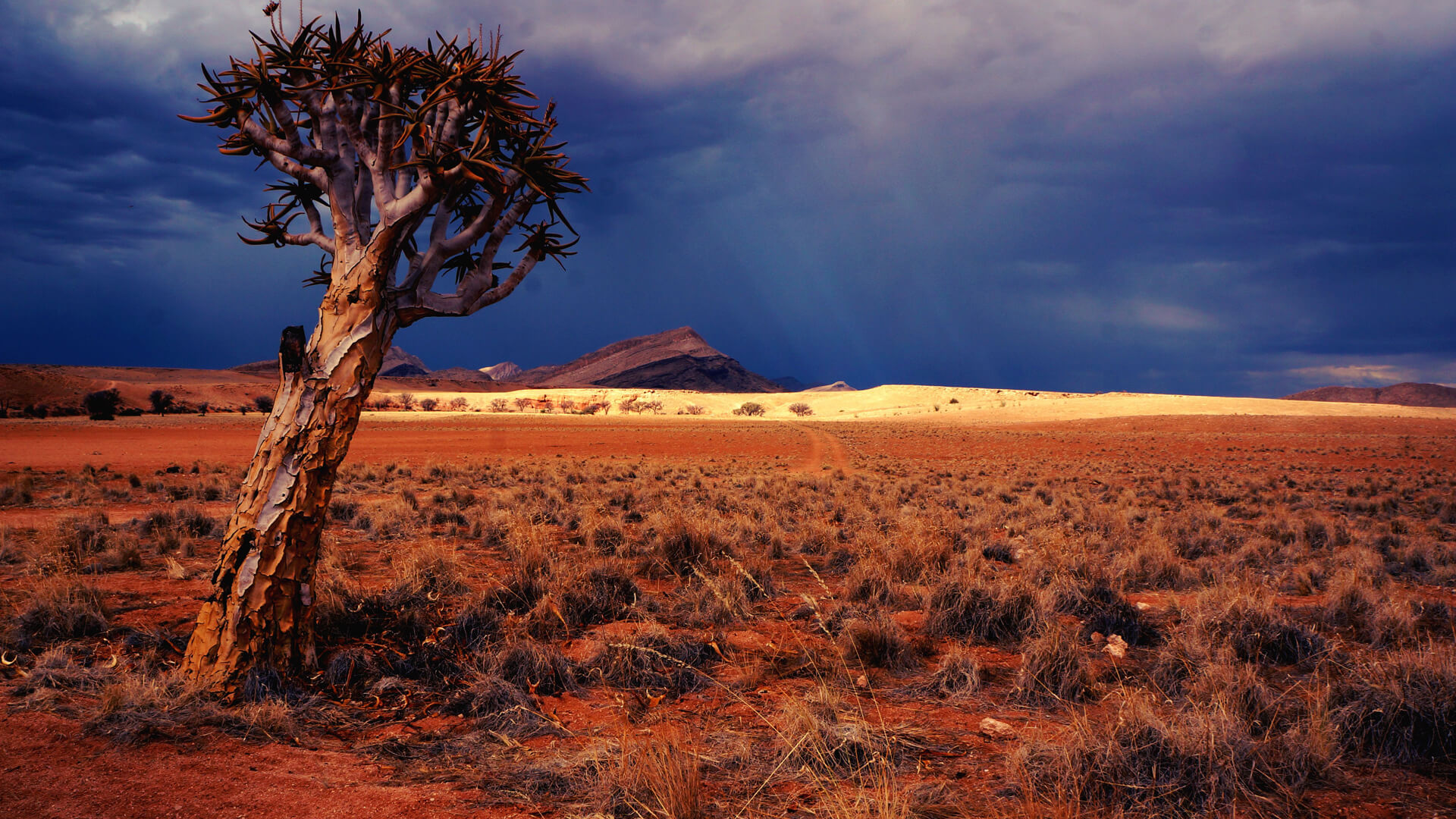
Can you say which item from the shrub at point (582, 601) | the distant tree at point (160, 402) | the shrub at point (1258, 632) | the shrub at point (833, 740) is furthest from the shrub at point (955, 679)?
the distant tree at point (160, 402)

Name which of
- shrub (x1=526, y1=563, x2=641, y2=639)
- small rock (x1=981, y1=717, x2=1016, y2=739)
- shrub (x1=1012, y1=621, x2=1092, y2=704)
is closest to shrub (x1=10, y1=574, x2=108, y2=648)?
shrub (x1=526, y1=563, x2=641, y2=639)

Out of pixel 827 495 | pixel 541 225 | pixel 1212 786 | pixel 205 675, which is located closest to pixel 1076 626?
pixel 1212 786

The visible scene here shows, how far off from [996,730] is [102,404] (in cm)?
6963

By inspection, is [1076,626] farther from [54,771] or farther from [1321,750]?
[54,771]

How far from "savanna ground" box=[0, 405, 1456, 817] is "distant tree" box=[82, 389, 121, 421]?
45103 mm

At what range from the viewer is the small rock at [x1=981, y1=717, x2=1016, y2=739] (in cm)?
471

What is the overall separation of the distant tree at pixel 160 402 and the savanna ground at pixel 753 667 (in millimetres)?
55604

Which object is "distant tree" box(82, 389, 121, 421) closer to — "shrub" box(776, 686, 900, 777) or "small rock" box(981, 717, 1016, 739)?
"shrub" box(776, 686, 900, 777)

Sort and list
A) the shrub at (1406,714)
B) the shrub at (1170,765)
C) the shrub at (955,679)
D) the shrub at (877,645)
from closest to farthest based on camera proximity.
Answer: the shrub at (1170,765), the shrub at (1406,714), the shrub at (955,679), the shrub at (877,645)

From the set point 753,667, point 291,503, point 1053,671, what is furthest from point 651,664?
point 1053,671

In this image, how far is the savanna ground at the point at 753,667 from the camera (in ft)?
12.2

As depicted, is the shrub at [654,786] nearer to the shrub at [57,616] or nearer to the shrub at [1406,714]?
the shrub at [1406,714]

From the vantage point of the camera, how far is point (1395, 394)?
177250 millimetres

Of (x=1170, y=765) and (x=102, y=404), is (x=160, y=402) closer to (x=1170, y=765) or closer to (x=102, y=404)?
(x=102, y=404)
